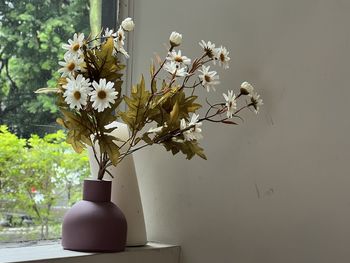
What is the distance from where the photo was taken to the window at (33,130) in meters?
1.51

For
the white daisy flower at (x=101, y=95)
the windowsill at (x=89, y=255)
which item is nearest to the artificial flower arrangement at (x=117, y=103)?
the white daisy flower at (x=101, y=95)

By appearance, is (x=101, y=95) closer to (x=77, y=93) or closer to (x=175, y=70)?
(x=77, y=93)

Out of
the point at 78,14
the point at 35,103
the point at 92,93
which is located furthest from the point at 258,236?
the point at 78,14

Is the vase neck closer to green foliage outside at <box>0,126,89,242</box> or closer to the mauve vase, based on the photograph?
the mauve vase

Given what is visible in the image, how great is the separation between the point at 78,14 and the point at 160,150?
48 cm

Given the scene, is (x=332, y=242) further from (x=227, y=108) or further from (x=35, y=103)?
(x=35, y=103)

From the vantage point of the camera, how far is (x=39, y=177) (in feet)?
5.12

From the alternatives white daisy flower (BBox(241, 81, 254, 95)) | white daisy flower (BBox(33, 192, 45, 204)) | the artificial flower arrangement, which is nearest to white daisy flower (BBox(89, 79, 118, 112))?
the artificial flower arrangement

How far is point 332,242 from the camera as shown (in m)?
1.26

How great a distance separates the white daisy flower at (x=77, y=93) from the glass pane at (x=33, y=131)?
1.22 ft

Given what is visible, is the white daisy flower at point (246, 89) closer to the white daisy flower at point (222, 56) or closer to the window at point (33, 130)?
the white daisy flower at point (222, 56)

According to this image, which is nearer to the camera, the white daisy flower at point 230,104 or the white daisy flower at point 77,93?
the white daisy flower at point 77,93

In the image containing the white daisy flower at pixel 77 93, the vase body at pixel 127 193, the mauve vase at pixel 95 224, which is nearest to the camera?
the white daisy flower at pixel 77 93

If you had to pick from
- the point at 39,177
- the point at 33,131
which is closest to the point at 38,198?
the point at 39,177
